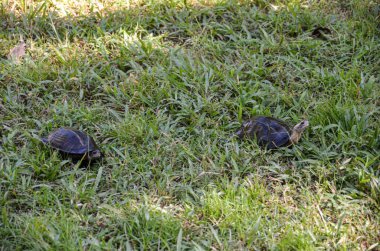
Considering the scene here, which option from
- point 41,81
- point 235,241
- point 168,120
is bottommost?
point 235,241

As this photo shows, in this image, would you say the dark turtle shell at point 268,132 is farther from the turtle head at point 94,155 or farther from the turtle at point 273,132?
the turtle head at point 94,155

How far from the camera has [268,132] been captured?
14.1 feet

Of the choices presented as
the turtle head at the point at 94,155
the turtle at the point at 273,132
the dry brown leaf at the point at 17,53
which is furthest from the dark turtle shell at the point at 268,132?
the dry brown leaf at the point at 17,53

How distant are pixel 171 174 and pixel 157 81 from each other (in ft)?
3.84

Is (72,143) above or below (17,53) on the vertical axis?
below

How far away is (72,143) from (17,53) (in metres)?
1.55

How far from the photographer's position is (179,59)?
5.23m

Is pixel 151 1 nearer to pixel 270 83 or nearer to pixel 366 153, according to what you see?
pixel 270 83

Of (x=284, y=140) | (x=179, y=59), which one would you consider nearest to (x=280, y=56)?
(x=179, y=59)

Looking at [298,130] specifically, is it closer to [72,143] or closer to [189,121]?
[189,121]

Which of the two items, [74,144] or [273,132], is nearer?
[74,144]

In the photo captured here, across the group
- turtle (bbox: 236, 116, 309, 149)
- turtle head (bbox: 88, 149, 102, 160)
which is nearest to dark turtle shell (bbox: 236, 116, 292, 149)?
turtle (bbox: 236, 116, 309, 149)

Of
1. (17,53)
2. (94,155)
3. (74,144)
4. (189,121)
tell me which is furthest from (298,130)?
(17,53)

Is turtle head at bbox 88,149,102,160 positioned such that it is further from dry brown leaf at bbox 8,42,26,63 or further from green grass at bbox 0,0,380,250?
dry brown leaf at bbox 8,42,26,63
